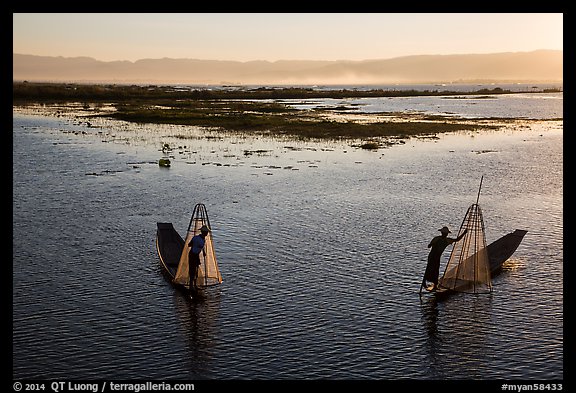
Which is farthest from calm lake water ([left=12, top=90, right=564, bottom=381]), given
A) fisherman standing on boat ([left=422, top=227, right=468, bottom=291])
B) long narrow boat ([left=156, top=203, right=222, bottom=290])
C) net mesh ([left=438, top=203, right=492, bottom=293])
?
fisherman standing on boat ([left=422, top=227, right=468, bottom=291])

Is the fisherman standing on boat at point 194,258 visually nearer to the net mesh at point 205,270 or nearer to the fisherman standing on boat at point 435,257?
the net mesh at point 205,270

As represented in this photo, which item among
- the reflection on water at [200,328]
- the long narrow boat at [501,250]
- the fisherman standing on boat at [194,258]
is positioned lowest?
the reflection on water at [200,328]

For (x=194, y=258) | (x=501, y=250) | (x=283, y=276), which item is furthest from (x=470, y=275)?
(x=194, y=258)

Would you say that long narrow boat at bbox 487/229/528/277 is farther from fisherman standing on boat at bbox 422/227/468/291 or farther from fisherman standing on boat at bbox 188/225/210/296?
fisherman standing on boat at bbox 188/225/210/296

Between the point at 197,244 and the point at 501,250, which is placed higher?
the point at 197,244

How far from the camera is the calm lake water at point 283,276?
16.1 meters

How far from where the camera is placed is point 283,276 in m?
22.7

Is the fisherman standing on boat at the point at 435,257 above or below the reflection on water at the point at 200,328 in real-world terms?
above

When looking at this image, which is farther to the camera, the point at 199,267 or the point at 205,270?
the point at 199,267

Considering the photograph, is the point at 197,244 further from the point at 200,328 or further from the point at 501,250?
the point at 501,250

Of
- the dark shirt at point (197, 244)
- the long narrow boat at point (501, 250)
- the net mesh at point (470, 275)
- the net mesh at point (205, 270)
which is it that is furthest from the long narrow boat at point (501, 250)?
the dark shirt at point (197, 244)

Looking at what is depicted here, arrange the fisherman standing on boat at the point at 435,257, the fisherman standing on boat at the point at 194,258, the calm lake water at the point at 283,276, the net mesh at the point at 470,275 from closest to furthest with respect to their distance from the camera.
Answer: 1. the calm lake water at the point at 283,276
2. the fisherman standing on boat at the point at 194,258
3. the fisherman standing on boat at the point at 435,257
4. the net mesh at the point at 470,275
